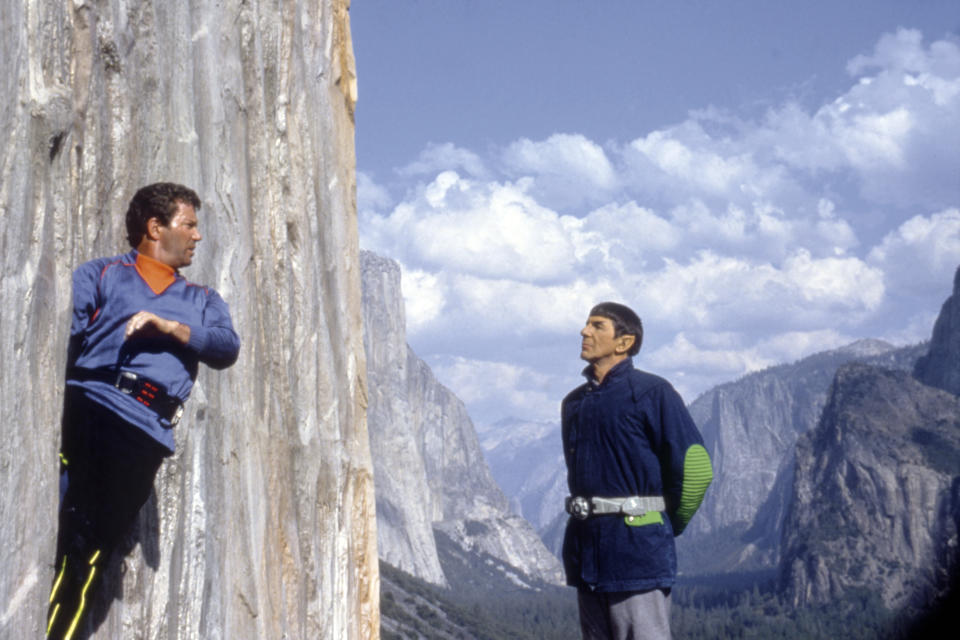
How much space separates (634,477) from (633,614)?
0.85m

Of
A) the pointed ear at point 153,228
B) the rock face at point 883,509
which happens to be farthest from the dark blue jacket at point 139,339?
the rock face at point 883,509

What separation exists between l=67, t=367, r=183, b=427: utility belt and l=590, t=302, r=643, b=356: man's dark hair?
301 cm

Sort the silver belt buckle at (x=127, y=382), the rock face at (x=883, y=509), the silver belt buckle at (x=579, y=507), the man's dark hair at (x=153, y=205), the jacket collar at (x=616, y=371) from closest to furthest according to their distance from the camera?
the silver belt buckle at (x=127, y=382) → the man's dark hair at (x=153, y=205) → the silver belt buckle at (x=579, y=507) → the jacket collar at (x=616, y=371) → the rock face at (x=883, y=509)

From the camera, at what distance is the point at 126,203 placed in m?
6.80

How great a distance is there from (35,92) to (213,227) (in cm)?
273

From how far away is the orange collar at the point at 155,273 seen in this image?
519 cm

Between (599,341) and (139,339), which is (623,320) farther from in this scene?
(139,339)

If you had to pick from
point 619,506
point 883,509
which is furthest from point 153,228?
point 883,509

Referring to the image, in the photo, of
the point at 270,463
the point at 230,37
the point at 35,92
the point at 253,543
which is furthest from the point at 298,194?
the point at 35,92

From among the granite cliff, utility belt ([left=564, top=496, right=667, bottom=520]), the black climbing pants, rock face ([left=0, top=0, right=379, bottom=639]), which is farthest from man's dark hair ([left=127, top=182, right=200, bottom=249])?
the granite cliff

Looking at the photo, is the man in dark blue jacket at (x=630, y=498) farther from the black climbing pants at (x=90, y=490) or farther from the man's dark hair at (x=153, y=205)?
the man's dark hair at (x=153, y=205)

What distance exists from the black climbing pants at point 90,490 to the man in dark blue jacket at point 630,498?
9.08 ft

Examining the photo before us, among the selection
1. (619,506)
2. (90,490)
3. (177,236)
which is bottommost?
(619,506)

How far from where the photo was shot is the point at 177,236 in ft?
17.6
